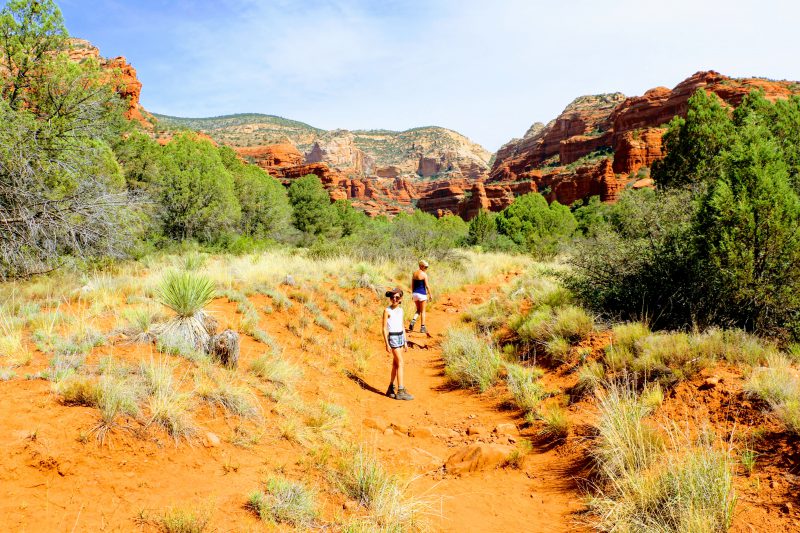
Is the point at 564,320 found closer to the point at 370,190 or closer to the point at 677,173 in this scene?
the point at 677,173

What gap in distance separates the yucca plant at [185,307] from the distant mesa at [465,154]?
9222 millimetres

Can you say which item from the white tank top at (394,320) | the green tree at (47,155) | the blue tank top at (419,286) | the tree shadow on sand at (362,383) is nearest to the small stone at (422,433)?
the tree shadow on sand at (362,383)

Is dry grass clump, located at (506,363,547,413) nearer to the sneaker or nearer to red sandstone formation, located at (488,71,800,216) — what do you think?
the sneaker

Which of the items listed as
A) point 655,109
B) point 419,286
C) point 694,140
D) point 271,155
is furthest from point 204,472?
point 271,155

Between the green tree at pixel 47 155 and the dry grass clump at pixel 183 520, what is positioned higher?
the green tree at pixel 47 155

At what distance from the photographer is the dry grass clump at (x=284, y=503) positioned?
9.52ft

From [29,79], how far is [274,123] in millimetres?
146468

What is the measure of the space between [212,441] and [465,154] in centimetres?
20677

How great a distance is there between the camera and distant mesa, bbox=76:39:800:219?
76938mm

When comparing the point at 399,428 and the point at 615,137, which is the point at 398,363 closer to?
the point at 399,428

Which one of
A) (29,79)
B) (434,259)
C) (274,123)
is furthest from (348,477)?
(274,123)

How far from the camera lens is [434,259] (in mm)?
18422

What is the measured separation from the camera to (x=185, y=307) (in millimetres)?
5629

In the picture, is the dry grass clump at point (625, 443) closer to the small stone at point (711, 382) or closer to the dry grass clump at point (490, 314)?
the small stone at point (711, 382)
